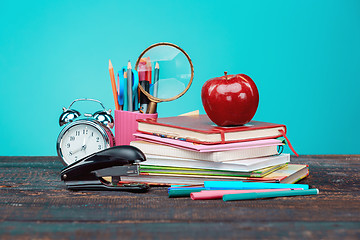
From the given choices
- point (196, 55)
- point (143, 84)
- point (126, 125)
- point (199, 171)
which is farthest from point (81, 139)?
point (196, 55)

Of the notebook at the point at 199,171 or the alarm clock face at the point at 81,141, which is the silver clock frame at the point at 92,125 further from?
the notebook at the point at 199,171

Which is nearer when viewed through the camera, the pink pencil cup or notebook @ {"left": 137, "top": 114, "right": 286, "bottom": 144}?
notebook @ {"left": 137, "top": 114, "right": 286, "bottom": 144}

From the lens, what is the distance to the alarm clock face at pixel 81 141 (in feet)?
3.83

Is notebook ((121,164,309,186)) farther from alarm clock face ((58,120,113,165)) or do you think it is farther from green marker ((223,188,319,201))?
alarm clock face ((58,120,113,165))

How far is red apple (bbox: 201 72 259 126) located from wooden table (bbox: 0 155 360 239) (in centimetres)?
23

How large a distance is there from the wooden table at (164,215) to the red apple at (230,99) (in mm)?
232

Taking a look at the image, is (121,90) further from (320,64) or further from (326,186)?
(320,64)

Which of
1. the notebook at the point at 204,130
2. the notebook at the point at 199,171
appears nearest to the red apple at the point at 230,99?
the notebook at the point at 204,130

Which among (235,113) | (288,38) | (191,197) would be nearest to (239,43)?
(288,38)

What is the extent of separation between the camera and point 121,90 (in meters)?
1.24

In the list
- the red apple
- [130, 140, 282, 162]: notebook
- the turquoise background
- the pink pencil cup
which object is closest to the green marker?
[130, 140, 282, 162]: notebook

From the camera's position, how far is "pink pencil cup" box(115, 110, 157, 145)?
122 centimetres

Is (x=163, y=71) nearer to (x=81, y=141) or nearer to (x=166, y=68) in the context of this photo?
(x=166, y=68)

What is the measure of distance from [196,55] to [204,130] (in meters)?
1.86
